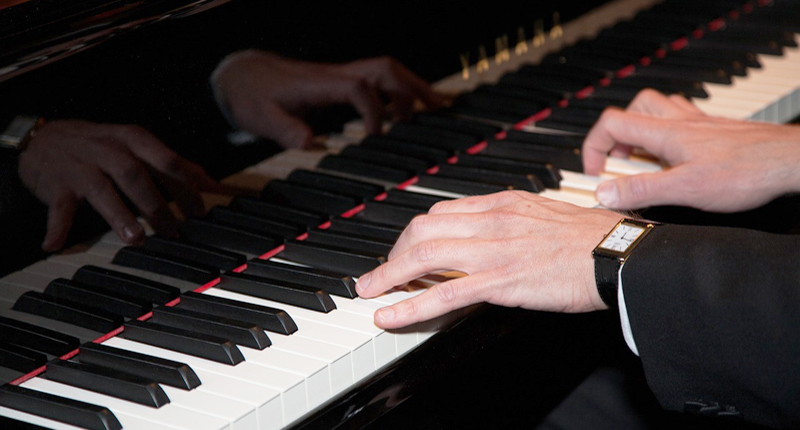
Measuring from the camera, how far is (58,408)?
3.73 feet

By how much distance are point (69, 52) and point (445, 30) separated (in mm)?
912

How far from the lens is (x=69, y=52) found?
1.27 m

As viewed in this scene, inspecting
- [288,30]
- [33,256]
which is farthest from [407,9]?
[33,256]

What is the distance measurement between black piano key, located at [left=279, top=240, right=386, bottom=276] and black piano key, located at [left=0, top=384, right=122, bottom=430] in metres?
0.42

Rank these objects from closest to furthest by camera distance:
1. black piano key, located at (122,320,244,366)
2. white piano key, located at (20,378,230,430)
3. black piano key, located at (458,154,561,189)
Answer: white piano key, located at (20,378,230,430) → black piano key, located at (122,320,244,366) → black piano key, located at (458,154,561,189)

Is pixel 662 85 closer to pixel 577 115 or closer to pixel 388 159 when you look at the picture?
pixel 577 115

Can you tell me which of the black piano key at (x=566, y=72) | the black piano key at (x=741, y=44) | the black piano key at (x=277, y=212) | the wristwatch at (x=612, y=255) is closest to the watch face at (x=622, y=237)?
the wristwatch at (x=612, y=255)

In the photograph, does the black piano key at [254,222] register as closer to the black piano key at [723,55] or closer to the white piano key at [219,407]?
the white piano key at [219,407]

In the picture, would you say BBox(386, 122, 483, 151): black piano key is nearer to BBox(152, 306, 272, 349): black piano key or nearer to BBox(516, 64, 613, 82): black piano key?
BBox(516, 64, 613, 82): black piano key

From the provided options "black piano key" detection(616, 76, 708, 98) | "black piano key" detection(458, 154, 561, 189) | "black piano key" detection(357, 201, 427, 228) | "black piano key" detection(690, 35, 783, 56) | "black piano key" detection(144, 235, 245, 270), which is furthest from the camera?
"black piano key" detection(690, 35, 783, 56)

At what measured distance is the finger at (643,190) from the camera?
160 centimetres

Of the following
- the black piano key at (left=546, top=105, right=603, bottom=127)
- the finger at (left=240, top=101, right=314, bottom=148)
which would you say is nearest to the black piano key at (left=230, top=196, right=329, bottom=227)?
the finger at (left=240, top=101, right=314, bottom=148)

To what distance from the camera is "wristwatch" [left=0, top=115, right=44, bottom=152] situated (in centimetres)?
122

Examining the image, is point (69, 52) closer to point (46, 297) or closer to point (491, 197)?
point (46, 297)
